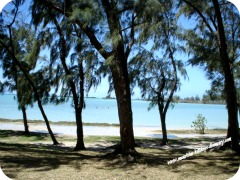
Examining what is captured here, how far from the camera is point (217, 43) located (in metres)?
5.43

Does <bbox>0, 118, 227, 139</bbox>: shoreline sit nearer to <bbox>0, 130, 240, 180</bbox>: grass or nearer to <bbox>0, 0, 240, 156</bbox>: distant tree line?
<bbox>0, 0, 240, 156</bbox>: distant tree line

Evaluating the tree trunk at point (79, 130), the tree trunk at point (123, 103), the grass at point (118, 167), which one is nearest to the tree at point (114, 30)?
the tree trunk at point (123, 103)

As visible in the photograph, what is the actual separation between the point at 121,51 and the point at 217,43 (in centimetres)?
215

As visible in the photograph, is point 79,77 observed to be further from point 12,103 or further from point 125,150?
point 125,150

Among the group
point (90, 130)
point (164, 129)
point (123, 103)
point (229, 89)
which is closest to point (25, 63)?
point (90, 130)

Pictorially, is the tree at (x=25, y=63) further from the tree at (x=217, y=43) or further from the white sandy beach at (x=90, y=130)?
the tree at (x=217, y=43)

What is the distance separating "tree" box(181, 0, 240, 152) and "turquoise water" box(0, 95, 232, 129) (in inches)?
18.9

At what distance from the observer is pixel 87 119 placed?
718cm

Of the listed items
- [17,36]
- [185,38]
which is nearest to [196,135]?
[185,38]

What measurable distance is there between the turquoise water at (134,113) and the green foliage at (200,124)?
0.11m

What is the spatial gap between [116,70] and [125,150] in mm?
1291

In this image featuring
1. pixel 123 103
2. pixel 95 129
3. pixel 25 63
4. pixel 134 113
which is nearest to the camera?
pixel 123 103

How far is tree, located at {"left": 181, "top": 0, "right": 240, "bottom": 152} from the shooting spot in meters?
4.86

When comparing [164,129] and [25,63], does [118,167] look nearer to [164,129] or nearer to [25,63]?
[164,129]
